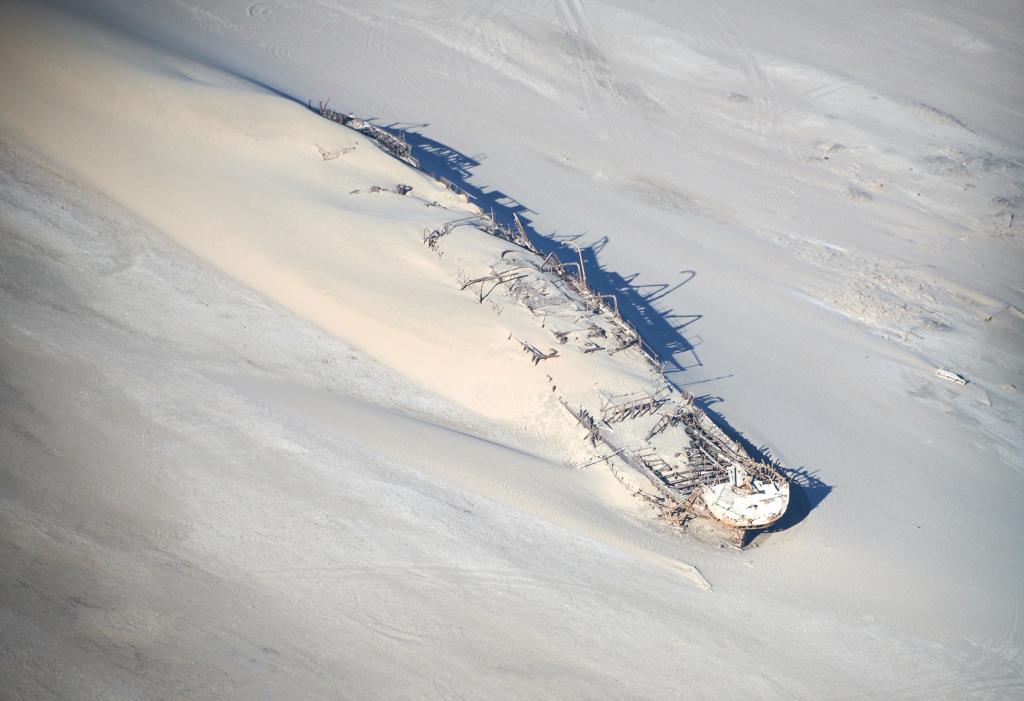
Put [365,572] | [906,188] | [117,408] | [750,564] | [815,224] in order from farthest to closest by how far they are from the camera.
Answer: [906,188] → [815,224] → [750,564] → [117,408] → [365,572]

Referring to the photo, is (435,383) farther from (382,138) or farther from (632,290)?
(382,138)

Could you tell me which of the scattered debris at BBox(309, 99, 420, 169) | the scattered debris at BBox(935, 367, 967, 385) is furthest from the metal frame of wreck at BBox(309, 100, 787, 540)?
the scattered debris at BBox(935, 367, 967, 385)

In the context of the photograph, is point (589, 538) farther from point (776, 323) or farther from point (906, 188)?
point (906, 188)

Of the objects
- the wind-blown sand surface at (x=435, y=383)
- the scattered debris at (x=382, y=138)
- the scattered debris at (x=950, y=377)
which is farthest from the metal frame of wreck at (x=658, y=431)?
the scattered debris at (x=950, y=377)

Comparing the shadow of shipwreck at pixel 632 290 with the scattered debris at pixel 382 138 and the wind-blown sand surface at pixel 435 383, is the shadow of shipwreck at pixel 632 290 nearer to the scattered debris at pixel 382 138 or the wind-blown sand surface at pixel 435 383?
the wind-blown sand surface at pixel 435 383

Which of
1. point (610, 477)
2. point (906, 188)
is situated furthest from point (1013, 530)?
point (906, 188)

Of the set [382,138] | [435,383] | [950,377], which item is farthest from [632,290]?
[950,377]
